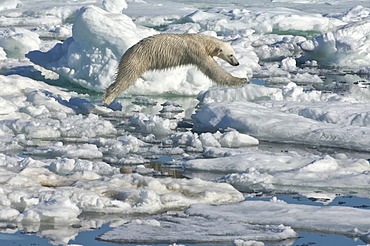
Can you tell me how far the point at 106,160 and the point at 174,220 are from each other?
2368 millimetres

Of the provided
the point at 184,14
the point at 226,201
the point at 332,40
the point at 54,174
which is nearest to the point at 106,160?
the point at 54,174

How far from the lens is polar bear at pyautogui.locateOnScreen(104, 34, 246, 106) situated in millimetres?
11305

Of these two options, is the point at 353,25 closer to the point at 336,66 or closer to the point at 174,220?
the point at 336,66

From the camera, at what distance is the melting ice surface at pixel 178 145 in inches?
246

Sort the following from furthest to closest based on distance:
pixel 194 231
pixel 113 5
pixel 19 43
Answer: pixel 113 5 → pixel 19 43 → pixel 194 231

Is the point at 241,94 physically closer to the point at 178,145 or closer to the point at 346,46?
the point at 178,145

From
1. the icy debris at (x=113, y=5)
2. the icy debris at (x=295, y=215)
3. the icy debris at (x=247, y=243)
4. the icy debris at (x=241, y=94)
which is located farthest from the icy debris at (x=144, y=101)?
the icy debris at (x=113, y=5)

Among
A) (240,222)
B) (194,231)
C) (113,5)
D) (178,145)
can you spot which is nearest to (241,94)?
(178,145)

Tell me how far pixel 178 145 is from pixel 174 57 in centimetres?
221

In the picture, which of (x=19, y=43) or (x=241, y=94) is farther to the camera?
(x=19, y=43)

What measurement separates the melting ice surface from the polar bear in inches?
13.2

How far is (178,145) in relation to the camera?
31.2 ft

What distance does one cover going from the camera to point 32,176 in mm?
7219

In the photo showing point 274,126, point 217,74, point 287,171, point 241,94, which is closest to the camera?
point 287,171
